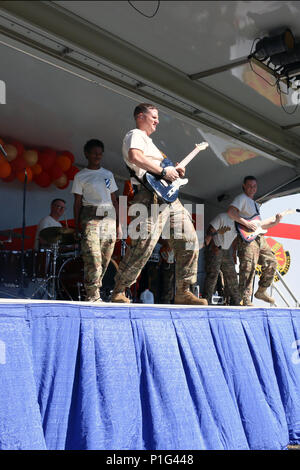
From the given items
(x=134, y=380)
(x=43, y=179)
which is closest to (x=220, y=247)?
(x=43, y=179)

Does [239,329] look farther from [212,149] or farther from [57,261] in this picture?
[212,149]

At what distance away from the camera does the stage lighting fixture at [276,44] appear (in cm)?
493

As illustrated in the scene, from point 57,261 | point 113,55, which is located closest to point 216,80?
point 113,55

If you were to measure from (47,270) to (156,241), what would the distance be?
2867 millimetres

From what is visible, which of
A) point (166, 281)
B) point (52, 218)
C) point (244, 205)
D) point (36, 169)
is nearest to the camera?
point (244, 205)

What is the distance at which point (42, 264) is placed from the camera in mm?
6832

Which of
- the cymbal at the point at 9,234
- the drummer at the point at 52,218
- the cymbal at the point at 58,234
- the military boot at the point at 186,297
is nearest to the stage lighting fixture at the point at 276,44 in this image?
the military boot at the point at 186,297

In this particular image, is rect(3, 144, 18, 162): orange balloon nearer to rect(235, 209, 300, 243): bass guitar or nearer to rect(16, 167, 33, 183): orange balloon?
rect(16, 167, 33, 183): orange balloon

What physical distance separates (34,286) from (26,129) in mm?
1998

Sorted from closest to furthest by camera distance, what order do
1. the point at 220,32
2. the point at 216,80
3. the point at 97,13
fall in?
the point at 97,13 < the point at 220,32 < the point at 216,80

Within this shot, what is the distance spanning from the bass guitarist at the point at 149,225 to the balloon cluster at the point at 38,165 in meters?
2.65

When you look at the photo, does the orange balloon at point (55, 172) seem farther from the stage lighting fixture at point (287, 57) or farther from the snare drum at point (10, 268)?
the stage lighting fixture at point (287, 57)

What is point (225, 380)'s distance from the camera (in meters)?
3.59

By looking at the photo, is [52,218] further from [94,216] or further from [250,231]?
[250,231]
